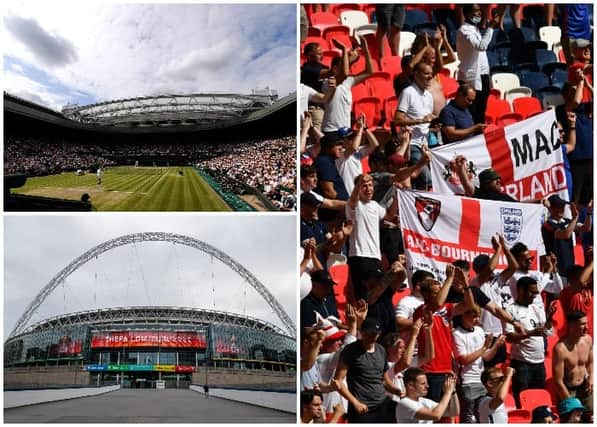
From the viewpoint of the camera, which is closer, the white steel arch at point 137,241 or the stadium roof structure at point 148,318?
the white steel arch at point 137,241

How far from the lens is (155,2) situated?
6109 mm

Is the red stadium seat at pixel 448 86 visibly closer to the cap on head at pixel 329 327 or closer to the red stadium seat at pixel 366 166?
the red stadium seat at pixel 366 166

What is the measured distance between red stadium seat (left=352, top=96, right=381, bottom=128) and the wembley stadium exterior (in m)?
1.92

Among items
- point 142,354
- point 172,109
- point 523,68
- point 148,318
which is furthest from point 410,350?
point 142,354

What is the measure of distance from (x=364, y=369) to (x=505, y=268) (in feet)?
5.95

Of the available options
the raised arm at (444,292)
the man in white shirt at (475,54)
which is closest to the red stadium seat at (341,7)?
the man in white shirt at (475,54)

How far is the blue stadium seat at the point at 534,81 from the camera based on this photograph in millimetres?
6840

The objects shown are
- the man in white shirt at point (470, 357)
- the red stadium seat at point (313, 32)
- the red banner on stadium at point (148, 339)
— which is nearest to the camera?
the man in white shirt at point (470, 357)

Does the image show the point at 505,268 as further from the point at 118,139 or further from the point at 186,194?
the point at 118,139

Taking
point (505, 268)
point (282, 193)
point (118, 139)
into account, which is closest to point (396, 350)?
point (505, 268)

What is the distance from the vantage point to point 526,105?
21.9 feet

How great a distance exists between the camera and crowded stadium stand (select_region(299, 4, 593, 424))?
5.43m

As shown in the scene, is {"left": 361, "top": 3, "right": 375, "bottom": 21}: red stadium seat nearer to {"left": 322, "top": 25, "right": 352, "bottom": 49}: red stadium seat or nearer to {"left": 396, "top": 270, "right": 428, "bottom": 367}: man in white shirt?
{"left": 322, "top": 25, "right": 352, "bottom": 49}: red stadium seat

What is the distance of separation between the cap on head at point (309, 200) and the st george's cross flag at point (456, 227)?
2.49 feet
